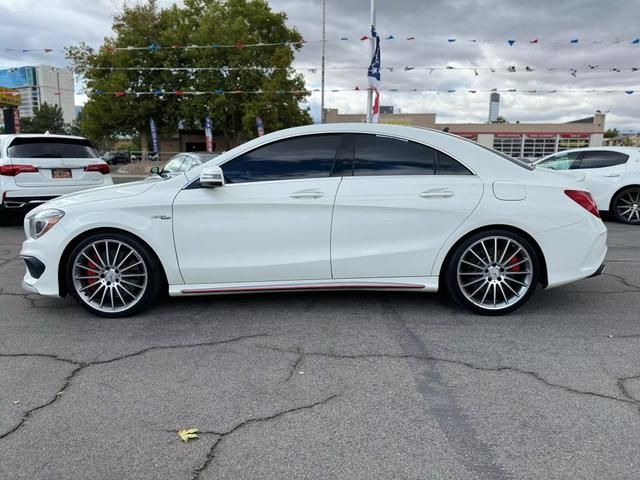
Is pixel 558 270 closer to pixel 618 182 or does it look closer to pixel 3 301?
pixel 3 301

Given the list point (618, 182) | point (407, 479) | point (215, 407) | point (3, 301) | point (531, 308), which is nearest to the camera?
point (407, 479)

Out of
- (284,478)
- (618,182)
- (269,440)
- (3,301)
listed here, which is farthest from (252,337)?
(618,182)

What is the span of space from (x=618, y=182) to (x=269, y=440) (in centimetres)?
976

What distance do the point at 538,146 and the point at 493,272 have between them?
188ft

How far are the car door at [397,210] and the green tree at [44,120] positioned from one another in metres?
80.1

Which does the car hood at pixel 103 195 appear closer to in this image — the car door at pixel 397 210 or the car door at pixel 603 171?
the car door at pixel 397 210

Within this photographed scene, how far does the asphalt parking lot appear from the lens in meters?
2.38

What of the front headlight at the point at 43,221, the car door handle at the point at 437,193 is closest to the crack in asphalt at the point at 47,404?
the front headlight at the point at 43,221

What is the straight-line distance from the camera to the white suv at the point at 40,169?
27.7ft

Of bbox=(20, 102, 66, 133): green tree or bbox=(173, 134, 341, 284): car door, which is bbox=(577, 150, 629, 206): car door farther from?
bbox=(20, 102, 66, 133): green tree

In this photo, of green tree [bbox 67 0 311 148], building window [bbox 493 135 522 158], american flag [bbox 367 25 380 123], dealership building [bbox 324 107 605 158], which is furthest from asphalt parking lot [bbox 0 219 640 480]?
building window [bbox 493 135 522 158]

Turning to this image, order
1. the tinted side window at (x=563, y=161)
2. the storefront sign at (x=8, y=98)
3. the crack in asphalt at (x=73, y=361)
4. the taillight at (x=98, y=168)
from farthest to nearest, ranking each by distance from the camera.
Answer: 1. the storefront sign at (x=8, y=98)
2. the tinted side window at (x=563, y=161)
3. the taillight at (x=98, y=168)
4. the crack in asphalt at (x=73, y=361)

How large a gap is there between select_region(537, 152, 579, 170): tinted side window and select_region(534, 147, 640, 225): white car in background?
8 cm

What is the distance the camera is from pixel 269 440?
254 centimetres
